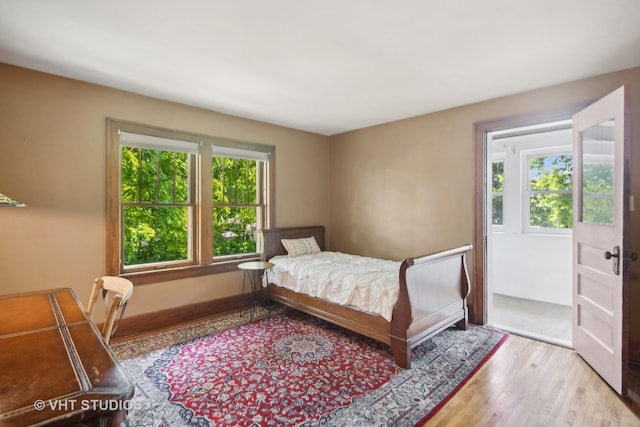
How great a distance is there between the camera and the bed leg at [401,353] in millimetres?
2617

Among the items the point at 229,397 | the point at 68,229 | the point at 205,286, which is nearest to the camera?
the point at 229,397


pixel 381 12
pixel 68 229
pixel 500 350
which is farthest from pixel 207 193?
pixel 500 350

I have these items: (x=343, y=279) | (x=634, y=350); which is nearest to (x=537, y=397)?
(x=634, y=350)

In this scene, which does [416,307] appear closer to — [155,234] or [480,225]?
[480,225]

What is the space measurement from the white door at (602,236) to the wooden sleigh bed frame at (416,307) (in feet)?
3.26

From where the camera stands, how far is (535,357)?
2.83 meters

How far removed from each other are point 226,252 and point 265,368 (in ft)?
6.49

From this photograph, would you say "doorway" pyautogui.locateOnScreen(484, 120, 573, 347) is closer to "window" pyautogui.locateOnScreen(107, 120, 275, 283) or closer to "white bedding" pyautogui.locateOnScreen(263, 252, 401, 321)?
"white bedding" pyautogui.locateOnScreen(263, 252, 401, 321)

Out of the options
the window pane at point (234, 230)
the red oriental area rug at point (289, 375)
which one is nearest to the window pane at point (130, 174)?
the window pane at point (234, 230)

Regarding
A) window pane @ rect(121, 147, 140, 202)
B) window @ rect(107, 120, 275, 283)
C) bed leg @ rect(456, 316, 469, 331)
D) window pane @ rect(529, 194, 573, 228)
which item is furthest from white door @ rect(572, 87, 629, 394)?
window pane @ rect(121, 147, 140, 202)

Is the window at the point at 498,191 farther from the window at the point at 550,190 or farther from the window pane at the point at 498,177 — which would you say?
the window at the point at 550,190

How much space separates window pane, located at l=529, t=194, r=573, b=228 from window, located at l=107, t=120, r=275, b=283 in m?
3.94

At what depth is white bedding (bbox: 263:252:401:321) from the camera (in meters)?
2.85

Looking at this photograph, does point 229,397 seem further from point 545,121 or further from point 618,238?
point 545,121
